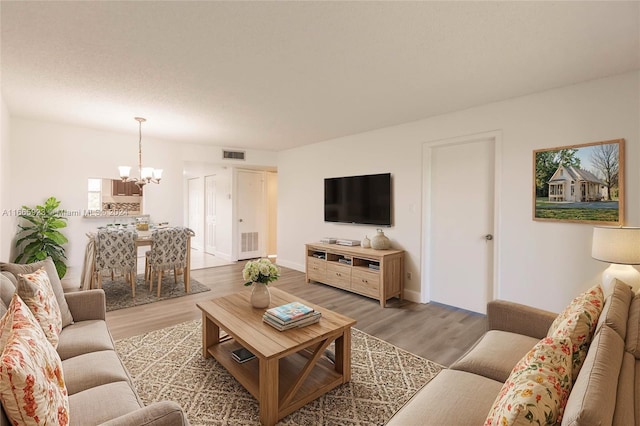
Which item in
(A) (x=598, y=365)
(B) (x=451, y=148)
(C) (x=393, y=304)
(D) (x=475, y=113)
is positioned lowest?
(C) (x=393, y=304)

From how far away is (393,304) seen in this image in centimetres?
388

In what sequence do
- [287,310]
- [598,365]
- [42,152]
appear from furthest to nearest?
1. [42,152]
2. [287,310]
3. [598,365]

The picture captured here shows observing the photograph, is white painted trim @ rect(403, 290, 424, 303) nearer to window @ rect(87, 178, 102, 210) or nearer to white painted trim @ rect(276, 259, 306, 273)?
white painted trim @ rect(276, 259, 306, 273)

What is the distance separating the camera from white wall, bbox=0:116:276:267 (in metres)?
4.16

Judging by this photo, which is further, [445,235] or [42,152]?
[42,152]

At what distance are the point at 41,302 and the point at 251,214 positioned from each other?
529 cm

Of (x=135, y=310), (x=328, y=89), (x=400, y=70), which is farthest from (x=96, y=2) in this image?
(x=135, y=310)

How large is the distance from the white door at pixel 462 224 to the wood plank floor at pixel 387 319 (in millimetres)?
286

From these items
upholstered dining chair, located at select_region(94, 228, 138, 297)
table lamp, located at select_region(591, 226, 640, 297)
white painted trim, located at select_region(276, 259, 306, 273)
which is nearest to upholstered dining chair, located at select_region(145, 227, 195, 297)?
upholstered dining chair, located at select_region(94, 228, 138, 297)

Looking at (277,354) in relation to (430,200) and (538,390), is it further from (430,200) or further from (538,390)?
(430,200)

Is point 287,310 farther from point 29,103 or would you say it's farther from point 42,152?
point 42,152

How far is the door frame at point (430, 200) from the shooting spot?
329cm

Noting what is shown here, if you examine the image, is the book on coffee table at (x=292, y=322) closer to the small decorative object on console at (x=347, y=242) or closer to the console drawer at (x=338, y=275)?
the console drawer at (x=338, y=275)

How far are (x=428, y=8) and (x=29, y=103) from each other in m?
4.29
